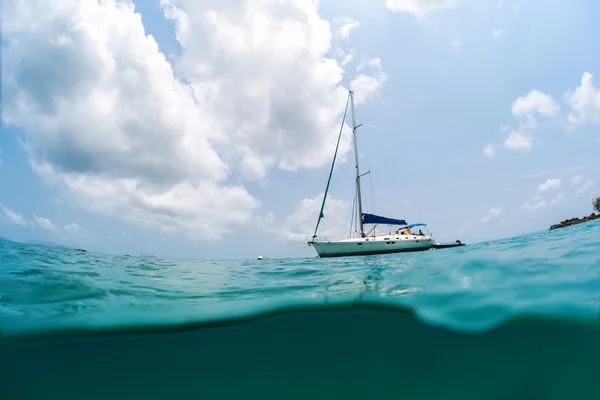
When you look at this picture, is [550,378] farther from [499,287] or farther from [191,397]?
[191,397]

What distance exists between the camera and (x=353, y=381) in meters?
6.39

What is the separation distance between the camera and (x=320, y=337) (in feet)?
22.8

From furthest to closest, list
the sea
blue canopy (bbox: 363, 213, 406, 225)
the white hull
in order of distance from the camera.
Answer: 1. blue canopy (bbox: 363, 213, 406, 225)
2. the white hull
3. the sea

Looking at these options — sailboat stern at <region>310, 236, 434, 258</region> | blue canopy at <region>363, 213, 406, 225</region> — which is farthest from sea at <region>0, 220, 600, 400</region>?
blue canopy at <region>363, 213, 406, 225</region>

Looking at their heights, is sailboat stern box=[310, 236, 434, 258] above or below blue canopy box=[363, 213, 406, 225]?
below

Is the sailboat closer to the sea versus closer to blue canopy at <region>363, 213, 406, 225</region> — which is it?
blue canopy at <region>363, 213, 406, 225</region>

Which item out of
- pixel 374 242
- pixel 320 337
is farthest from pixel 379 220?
pixel 320 337

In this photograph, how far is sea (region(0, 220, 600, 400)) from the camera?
→ 5637 millimetres

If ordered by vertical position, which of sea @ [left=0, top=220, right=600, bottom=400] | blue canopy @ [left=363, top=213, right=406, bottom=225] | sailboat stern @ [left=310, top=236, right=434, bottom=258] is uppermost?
blue canopy @ [left=363, top=213, right=406, bottom=225]

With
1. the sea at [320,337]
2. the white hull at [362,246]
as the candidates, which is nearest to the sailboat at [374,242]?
the white hull at [362,246]

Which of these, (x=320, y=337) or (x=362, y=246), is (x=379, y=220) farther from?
(x=320, y=337)

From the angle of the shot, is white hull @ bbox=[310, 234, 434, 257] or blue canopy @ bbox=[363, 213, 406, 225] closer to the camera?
white hull @ bbox=[310, 234, 434, 257]

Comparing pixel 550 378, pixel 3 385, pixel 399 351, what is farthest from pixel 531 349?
pixel 3 385

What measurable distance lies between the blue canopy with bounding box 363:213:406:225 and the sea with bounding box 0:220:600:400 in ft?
90.8
